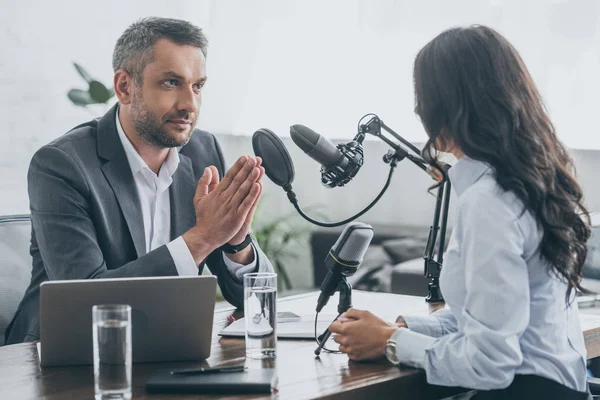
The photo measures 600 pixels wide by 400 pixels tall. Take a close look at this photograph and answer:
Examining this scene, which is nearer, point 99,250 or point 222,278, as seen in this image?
point 99,250

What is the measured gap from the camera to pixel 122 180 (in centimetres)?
211

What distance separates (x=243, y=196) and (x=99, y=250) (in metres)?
0.38

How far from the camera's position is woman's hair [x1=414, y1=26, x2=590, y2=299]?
4.57ft

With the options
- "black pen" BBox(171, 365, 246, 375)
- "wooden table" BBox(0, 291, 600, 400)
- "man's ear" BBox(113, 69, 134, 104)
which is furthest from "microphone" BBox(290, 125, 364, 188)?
"man's ear" BBox(113, 69, 134, 104)

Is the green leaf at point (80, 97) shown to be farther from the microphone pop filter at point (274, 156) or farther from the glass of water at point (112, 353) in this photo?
the glass of water at point (112, 353)

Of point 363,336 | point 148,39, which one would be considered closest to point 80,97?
point 148,39

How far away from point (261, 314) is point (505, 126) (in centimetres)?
57

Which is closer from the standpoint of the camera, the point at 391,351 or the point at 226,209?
the point at 391,351

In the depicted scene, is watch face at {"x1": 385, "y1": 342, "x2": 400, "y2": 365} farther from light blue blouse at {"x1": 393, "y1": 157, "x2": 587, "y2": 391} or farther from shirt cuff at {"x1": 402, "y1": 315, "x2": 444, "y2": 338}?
shirt cuff at {"x1": 402, "y1": 315, "x2": 444, "y2": 338}

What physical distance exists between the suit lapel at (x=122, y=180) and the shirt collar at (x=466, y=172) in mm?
914

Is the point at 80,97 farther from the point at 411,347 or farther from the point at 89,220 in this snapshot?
the point at 411,347

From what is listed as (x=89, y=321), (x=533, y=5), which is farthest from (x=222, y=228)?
(x=533, y=5)

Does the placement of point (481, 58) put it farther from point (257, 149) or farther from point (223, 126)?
point (223, 126)

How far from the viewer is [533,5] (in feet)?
12.6
